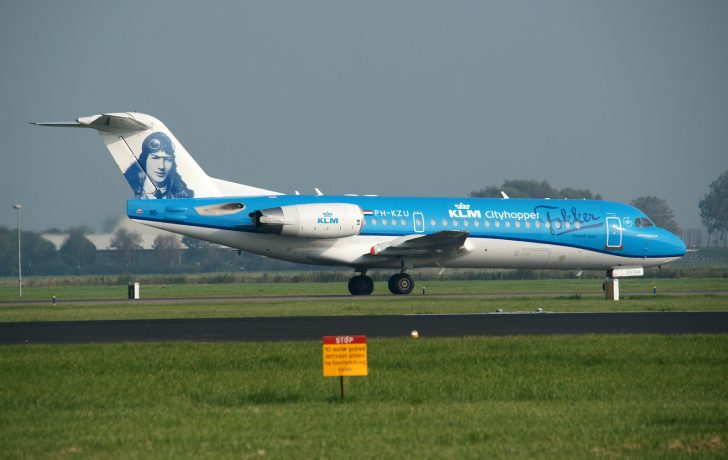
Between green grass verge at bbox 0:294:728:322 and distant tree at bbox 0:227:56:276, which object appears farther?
distant tree at bbox 0:227:56:276

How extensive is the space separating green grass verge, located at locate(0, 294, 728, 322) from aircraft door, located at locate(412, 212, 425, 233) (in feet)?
11.0

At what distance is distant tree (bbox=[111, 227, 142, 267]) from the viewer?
89438 mm

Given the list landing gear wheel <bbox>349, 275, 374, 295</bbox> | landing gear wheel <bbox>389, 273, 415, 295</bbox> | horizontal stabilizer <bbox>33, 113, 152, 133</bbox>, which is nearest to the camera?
horizontal stabilizer <bbox>33, 113, 152, 133</bbox>

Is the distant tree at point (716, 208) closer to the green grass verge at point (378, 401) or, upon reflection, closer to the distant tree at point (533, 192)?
the distant tree at point (533, 192)

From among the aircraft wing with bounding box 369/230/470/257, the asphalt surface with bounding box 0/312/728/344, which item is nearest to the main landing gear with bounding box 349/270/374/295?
the aircraft wing with bounding box 369/230/470/257

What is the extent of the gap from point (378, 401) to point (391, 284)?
29.0 meters

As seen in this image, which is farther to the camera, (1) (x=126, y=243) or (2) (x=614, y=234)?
(1) (x=126, y=243)

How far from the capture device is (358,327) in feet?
81.8

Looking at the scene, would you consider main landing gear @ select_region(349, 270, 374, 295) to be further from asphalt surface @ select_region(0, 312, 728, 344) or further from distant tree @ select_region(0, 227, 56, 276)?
distant tree @ select_region(0, 227, 56, 276)

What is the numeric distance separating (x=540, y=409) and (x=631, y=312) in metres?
18.0

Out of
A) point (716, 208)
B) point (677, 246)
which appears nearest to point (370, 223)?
point (677, 246)

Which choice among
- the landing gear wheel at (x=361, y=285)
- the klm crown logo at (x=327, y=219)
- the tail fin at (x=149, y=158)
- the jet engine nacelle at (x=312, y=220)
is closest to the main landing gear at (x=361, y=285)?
the landing gear wheel at (x=361, y=285)

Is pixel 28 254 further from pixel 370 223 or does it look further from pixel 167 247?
pixel 370 223

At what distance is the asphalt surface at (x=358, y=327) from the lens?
22859mm
